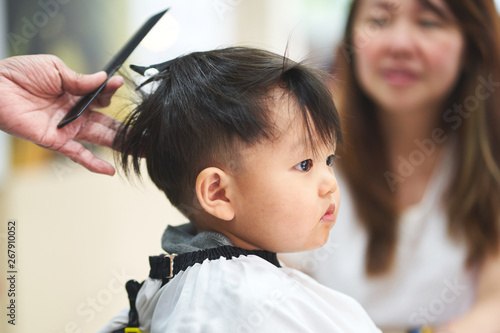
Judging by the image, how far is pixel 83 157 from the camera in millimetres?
755

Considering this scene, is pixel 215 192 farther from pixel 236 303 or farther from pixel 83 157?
pixel 83 157

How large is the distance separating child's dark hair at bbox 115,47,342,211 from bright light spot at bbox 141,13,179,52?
437 mm

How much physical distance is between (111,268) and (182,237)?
54cm

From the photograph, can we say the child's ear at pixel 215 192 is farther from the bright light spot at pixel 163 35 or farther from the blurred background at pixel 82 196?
the bright light spot at pixel 163 35

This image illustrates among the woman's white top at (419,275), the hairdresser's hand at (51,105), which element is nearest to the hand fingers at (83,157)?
the hairdresser's hand at (51,105)

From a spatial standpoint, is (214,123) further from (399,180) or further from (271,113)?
(399,180)

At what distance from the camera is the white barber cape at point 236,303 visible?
1.76 ft

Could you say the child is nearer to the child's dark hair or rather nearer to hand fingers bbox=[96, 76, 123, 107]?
the child's dark hair

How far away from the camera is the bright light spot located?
1.08 meters

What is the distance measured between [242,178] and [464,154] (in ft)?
2.76

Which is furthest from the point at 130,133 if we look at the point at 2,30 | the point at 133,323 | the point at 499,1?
the point at 499,1

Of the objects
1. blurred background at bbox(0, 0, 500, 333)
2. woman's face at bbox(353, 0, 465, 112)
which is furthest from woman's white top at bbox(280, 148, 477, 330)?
blurred background at bbox(0, 0, 500, 333)

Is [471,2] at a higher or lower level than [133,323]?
higher

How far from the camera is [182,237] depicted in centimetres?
66
